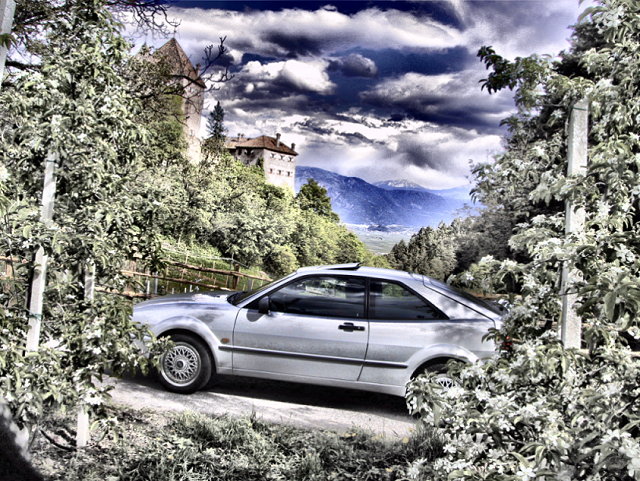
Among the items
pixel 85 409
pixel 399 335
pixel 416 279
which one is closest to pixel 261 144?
pixel 416 279

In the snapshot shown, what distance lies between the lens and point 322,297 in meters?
3.74

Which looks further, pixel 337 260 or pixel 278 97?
pixel 278 97

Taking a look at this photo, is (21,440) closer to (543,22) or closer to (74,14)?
(74,14)

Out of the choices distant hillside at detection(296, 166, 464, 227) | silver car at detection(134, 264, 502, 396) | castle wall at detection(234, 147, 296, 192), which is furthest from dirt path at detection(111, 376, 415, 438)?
castle wall at detection(234, 147, 296, 192)

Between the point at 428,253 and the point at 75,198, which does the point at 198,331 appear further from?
the point at 428,253

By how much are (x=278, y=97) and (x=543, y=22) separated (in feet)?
24.2

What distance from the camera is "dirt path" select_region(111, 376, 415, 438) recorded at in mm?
3510

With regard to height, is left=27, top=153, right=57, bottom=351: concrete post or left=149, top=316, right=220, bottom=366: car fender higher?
left=27, top=153, right=57, bottom=351: concrete post

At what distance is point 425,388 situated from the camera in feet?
5.41

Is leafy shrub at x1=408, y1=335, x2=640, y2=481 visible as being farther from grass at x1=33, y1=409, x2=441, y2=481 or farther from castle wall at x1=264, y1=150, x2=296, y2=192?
castle wall at x1=264, y1=150, x2=296, y2=192

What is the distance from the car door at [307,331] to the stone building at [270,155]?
11.4m

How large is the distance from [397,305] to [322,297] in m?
0.54

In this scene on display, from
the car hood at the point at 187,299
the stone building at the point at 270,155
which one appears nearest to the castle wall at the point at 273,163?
the stone building at the point at 270,155

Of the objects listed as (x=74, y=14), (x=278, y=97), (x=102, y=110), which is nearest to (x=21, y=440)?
(x=102, y=110)
